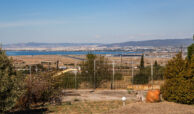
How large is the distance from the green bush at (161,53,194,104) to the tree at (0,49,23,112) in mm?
6468

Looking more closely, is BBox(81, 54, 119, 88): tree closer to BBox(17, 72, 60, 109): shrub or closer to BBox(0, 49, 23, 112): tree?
BBox(17, 72, 60, 109): shrub

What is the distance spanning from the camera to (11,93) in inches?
317

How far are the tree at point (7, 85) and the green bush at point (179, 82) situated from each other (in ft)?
21.2

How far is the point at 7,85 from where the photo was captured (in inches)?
311

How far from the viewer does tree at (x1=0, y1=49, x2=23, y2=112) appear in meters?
7.89

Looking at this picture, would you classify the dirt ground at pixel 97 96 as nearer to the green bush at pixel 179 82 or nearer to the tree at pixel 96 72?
the tree at pixel 96 72

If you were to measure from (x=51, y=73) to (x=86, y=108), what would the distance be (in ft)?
8.59

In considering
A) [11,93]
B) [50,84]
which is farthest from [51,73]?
[11,93]

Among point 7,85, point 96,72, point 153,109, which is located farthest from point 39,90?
point 96,72

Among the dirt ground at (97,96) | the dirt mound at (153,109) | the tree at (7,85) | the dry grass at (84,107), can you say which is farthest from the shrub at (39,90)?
the dirt mound at (153,109)

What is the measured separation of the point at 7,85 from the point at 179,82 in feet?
23.6

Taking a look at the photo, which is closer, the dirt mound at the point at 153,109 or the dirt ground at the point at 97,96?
the dirt mound at the point at 153,109

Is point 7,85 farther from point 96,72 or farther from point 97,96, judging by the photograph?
point 96,72

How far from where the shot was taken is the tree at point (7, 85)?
25.9 ft
